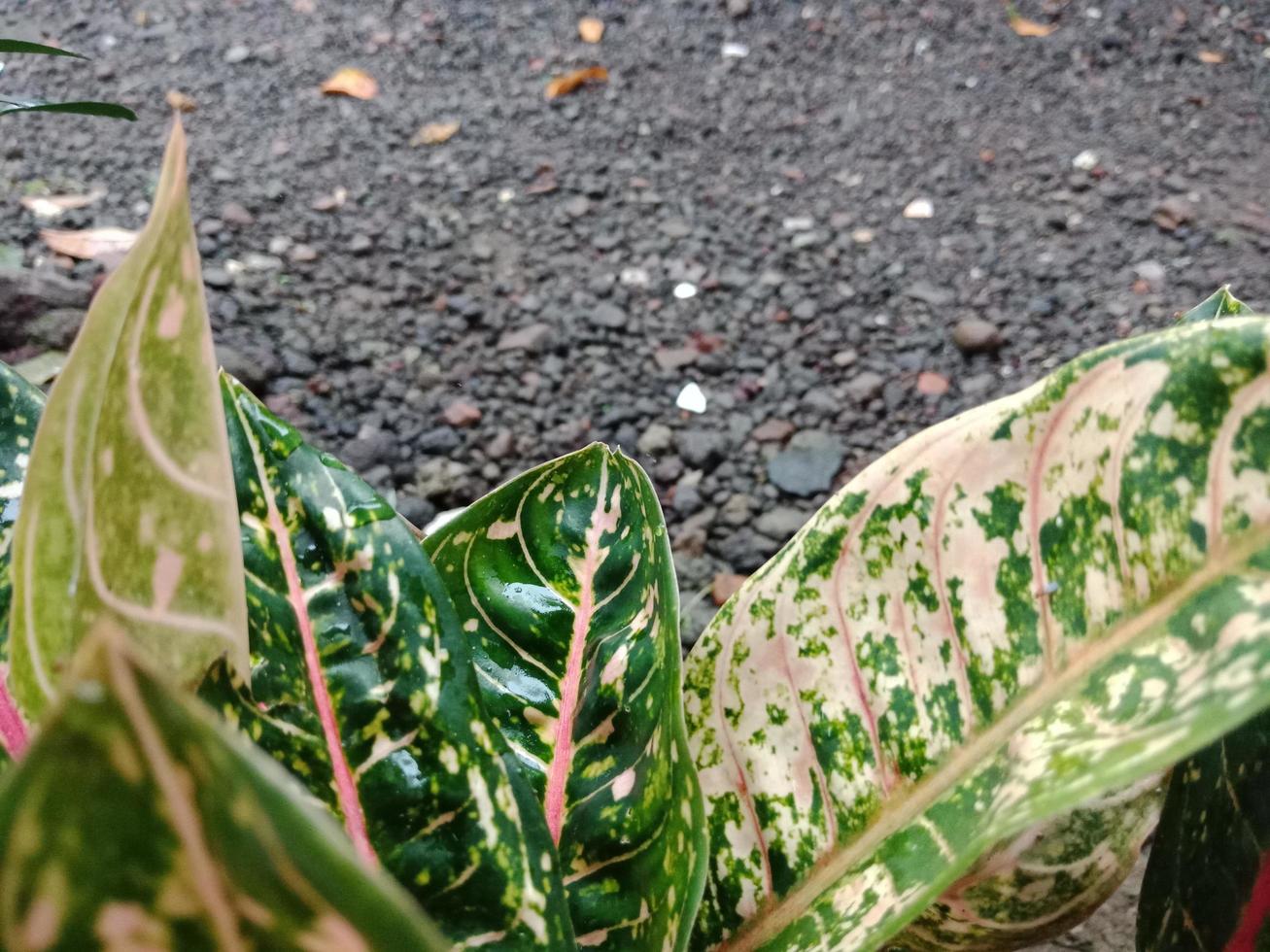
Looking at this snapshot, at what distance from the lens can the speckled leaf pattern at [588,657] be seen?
19.5 inches

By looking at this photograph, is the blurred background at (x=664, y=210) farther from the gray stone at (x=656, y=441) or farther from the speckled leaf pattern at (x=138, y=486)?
the speckled leaf pattern at (x=138, y=486)

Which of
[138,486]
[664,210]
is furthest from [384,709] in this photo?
[664,210]

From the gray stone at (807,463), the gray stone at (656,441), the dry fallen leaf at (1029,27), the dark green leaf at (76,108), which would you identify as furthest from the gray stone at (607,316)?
the dry fallen leaf at (1029,27)

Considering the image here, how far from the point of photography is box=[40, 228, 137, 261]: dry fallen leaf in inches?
62.7

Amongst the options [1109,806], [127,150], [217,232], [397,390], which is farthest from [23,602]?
[127,150]

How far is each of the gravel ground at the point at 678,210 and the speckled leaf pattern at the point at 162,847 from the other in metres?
1.07

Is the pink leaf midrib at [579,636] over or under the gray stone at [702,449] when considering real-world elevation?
over

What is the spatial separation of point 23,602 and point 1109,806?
54 cm

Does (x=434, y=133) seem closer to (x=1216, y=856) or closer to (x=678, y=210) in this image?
(x=678, y=210)

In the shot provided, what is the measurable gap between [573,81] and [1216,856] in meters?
1.76

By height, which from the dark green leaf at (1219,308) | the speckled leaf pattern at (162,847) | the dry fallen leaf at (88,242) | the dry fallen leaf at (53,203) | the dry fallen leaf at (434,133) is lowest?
the dry fallen leaf at (88,242)

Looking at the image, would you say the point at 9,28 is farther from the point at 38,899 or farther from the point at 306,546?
the point at 38,899

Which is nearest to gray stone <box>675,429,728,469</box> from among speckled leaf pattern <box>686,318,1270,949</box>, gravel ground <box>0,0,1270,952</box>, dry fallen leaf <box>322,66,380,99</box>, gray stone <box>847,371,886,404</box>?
gravel ground <box>0,0,1270,952</box>

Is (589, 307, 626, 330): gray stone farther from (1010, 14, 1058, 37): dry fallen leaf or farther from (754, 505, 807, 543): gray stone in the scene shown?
(1010, 14, 1058, 37): dry fallen leaf
